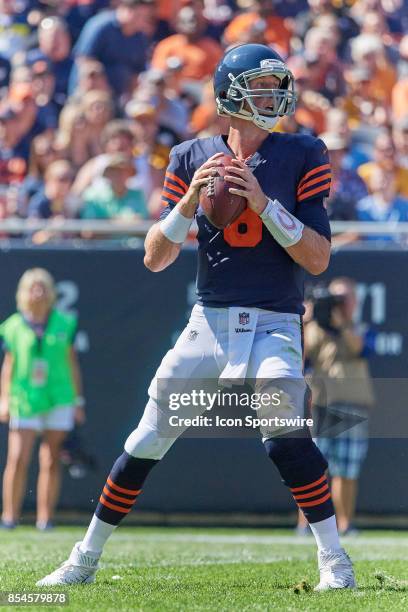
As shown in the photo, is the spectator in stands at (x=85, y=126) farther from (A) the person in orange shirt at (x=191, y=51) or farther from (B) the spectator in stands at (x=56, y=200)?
(A) the person in orange shirt at (x=191, y=51)

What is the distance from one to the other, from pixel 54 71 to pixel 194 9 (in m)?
1.44

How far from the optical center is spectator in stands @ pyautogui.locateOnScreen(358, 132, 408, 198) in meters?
Result: 9.40

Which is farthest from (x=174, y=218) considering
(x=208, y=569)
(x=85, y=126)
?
(x=85, y=126)

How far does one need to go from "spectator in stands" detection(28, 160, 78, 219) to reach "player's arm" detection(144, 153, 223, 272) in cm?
460

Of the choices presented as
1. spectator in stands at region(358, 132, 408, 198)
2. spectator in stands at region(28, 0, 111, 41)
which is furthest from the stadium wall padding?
spectator in stands at region(28, 0, 111, 41)

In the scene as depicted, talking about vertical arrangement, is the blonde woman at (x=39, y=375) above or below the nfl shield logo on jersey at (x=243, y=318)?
below

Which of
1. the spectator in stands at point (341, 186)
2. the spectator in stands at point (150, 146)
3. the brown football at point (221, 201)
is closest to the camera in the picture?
the brown football at point (221, 201)

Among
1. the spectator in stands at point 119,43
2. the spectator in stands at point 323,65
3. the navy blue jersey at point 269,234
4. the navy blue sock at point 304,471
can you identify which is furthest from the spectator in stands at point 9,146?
the navy blue sock at point 304,471

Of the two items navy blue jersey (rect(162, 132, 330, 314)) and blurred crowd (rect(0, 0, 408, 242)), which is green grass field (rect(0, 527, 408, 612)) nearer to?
navy blue jersey (rect(162, 132, 330, 314))

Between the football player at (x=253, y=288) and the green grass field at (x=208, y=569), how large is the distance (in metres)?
0.24

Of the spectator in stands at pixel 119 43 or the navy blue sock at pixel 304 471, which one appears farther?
the spectator in stands at pixel 119 43

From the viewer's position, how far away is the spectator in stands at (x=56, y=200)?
9328 millimetres

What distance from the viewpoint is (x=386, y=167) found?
933 cm

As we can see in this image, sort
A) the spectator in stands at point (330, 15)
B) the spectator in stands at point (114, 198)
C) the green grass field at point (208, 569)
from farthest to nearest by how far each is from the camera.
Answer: the spectator in stands at point (330, 15) → the spectator in stands at point (114, 198) → the green grass field at point (208, 569)
